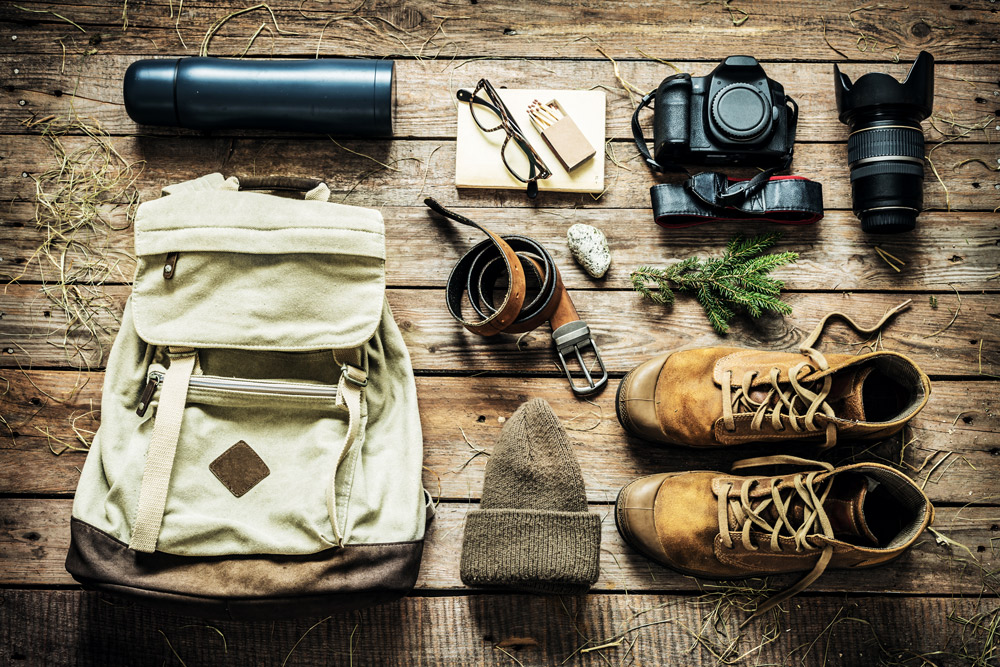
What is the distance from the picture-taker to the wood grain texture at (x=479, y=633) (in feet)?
4.35

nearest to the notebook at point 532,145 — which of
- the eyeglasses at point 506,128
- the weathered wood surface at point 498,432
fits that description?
the eyeglasses at point 506,128

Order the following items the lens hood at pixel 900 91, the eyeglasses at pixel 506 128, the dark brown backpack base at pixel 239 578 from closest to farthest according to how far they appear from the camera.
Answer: the dark brown backpack base at pixel 239 578 < the lens hood at pixel 900 91 < the eyeglasses at pixel 506 128

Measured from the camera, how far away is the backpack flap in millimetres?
1174

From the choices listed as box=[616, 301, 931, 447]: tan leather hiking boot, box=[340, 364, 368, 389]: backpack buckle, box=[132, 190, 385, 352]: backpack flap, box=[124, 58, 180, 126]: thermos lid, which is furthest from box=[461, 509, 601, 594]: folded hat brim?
box=[124, 58, 180, 126]: thermos lid

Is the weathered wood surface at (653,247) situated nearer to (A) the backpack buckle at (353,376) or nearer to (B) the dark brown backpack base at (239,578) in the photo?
(A) the backpack buckle at (353,376)

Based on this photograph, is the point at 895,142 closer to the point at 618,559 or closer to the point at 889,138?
the point at 889,138

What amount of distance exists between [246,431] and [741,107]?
119 cm

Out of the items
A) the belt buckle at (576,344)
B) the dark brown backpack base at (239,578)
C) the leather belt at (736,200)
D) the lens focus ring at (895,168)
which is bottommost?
the dark brown backpack base at (239,578)

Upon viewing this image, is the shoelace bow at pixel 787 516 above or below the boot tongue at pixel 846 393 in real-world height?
below

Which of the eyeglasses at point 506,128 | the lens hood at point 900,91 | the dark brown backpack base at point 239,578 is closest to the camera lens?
the dark brown backpack base at point 239,578

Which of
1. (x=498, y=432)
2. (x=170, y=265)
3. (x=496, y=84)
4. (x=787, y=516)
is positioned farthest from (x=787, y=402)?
(x=170, y=265)

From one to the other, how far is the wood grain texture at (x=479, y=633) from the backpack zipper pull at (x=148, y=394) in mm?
458

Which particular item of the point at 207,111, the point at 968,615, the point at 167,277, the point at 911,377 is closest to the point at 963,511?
the point at 968,615

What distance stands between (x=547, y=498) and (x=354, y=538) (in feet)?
1.23
